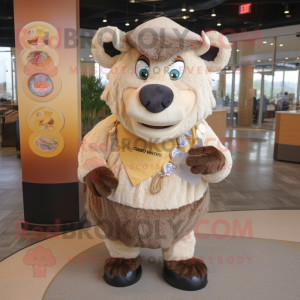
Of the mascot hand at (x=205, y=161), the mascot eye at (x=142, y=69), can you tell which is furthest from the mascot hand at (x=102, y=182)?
the mascot eye at (x=142, y=69)

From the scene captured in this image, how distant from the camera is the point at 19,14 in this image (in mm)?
2312

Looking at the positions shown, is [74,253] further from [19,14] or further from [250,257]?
[19,14]

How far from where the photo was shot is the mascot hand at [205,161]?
4.65 feet

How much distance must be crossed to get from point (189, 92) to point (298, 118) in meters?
4.71

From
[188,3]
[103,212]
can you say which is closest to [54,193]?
[103,212]

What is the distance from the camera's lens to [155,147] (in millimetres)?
1541

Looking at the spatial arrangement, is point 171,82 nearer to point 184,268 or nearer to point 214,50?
point 214,50

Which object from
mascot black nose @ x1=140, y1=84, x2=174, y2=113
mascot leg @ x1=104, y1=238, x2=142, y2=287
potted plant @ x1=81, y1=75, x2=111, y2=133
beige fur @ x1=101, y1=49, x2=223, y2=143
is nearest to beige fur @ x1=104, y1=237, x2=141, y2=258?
mascot leg @ x1=104, y1=238, x2=142, y2=287

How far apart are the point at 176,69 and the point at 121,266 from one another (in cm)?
107

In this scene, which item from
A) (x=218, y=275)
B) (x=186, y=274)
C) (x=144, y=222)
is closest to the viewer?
(x=144, y=222)

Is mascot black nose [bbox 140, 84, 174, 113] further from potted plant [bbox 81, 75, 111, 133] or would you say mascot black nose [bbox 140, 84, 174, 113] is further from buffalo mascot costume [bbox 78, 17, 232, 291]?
potted plant [bbox 81, 75, 111, 133]

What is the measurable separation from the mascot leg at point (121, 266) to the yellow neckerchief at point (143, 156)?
46 cm

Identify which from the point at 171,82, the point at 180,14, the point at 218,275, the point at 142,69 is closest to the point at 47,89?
the point at 142,69

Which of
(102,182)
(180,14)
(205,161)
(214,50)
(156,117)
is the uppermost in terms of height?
(180,14)
